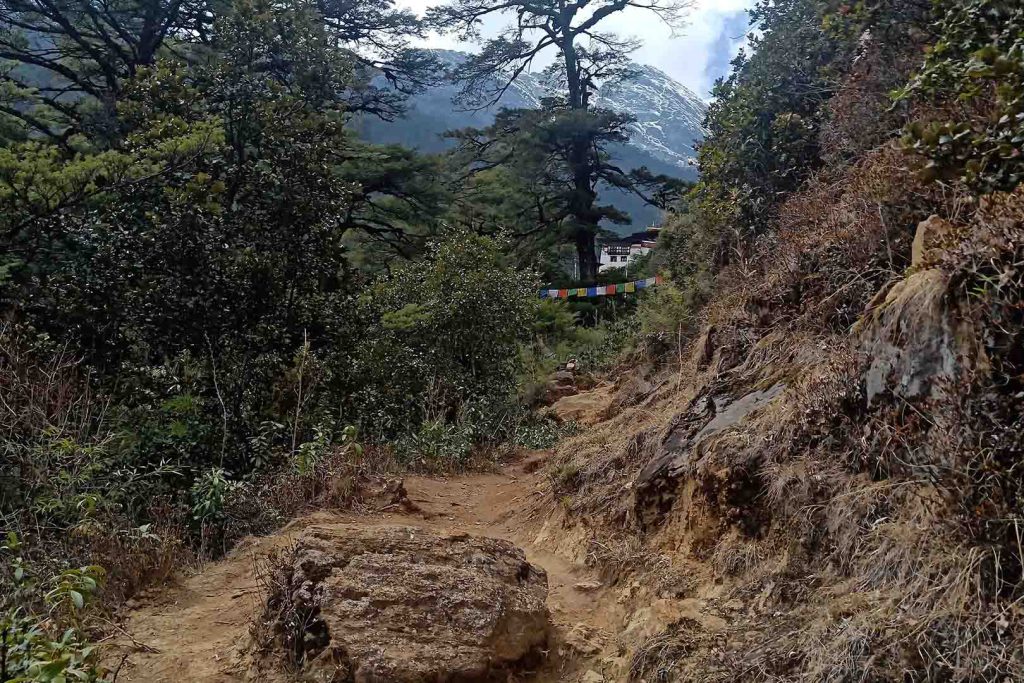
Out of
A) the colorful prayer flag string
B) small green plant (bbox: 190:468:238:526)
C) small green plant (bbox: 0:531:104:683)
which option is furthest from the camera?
the colorful prayer flag string

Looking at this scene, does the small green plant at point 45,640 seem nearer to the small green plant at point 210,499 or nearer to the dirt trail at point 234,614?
the dirt trail at point 234,614

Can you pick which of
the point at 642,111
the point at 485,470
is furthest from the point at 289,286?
the point at 642,111

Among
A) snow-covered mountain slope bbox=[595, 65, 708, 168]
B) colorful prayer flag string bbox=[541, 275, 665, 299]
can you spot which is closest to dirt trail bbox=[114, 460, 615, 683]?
colorful prayer flag string bbox=[541, 275, 665, 299]

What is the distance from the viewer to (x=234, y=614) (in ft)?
14.7

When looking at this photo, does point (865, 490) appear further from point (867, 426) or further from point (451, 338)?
point (451, 338)

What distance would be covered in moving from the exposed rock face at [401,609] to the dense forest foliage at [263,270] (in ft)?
3.05

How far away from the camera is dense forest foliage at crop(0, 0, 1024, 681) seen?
15.8ft

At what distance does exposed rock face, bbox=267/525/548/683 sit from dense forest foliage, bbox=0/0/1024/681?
3.05 feet

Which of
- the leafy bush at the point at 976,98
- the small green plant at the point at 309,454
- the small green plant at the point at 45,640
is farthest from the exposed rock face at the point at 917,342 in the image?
the small green plant at the point at 309,454

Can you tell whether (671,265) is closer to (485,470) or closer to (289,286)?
(485,470)

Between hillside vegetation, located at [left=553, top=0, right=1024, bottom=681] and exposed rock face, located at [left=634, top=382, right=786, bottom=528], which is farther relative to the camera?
exposed rock face, located at [left=634, top=382, right=786, bottom=528]

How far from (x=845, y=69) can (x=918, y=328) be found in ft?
19.7

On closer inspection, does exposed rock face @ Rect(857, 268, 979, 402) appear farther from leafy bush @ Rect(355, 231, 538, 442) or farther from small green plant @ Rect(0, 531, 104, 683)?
leafy bush @ Rect(355, 231, 538, 442)

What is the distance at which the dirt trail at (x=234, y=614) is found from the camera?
3797mm
